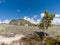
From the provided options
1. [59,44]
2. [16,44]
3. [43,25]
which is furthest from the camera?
[43,25]

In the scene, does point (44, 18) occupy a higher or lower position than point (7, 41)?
higher

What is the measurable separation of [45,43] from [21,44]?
8.42 m

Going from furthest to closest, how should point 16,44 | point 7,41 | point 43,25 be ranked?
1. point 43,25
2. point 7,41
3. point 16,44

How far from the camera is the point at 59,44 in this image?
46062 mm

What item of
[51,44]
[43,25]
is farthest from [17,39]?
[43,25]

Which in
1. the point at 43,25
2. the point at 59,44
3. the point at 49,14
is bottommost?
the point at 59,44

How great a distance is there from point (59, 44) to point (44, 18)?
25556mm

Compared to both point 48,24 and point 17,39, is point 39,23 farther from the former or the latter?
point 17,39

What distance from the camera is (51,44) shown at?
4706 centimetres

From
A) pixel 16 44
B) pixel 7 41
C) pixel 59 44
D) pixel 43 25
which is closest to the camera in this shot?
pixel 16 44

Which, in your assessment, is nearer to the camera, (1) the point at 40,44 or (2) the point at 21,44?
(2) the point at 21,44

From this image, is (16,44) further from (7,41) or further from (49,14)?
(49,14)

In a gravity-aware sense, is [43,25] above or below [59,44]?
above

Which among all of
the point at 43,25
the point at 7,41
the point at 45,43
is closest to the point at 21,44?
the point at 7,41
